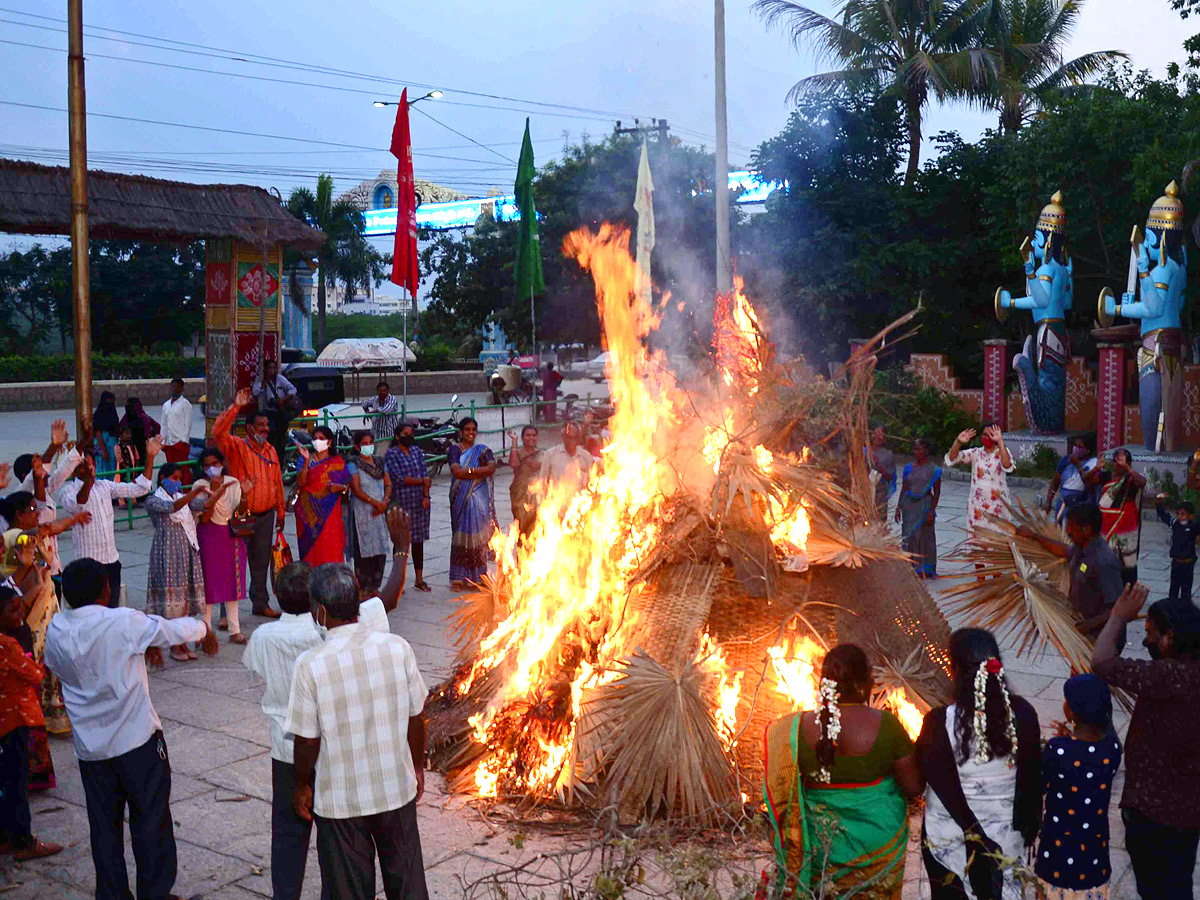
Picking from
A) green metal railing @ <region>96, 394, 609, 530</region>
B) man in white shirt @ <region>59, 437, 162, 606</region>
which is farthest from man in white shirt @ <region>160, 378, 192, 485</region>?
man in white shirt @ <region>59, 437, 162, 606</region>

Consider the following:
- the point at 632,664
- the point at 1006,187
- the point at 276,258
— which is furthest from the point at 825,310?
the point at 632,664

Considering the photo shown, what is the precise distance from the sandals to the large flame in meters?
2.05

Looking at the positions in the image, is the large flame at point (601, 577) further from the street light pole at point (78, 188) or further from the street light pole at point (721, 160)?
the street light pole at point (721, 160)

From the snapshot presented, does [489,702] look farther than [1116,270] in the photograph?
No

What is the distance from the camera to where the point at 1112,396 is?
1825 cm

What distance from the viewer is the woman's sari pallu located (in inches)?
141

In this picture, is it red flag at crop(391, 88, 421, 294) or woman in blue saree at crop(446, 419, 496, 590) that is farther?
red flag at crop(391, 88, 421, 294)

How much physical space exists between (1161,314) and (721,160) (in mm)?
7425

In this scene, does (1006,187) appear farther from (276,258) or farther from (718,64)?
(276,258)

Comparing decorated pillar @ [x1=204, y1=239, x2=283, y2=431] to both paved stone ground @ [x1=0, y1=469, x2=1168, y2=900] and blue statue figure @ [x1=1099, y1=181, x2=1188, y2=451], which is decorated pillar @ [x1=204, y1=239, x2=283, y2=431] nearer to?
paved stone ground @ [x1=0, y1=469, x2=1168, y2=900]

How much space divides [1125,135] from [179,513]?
57.7 feet

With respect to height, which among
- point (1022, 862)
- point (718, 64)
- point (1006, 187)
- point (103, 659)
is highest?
point (718, 64)

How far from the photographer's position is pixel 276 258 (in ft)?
56.6

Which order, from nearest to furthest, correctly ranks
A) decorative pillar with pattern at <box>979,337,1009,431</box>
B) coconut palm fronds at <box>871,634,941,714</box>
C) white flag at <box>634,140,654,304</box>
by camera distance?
1. coconut palm fronds at <box>871,634,941,714</box>
2. white flag at <box>634,140,654,304</box>
3. decorative pillar with pattern at <box>979,337,1009,431</box>
